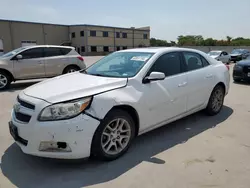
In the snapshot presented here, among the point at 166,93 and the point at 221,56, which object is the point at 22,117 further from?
the point at 221,56

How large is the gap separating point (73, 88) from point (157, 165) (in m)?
1.54

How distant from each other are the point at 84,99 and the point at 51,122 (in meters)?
0.48

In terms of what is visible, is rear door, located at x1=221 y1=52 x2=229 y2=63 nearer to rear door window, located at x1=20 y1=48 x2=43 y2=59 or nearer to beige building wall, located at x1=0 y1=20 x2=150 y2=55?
rear door window, located at x1=20 y1=48 x2=43 y2=59

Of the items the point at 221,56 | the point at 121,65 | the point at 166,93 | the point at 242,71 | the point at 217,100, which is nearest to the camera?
the point at 166,93

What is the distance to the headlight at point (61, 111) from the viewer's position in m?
2.74

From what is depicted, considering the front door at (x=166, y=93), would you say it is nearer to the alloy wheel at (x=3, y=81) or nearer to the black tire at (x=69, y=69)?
the black tire at (x=69, y=69)

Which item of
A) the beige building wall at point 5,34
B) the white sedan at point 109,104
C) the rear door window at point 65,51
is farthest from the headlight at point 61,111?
the beige building wall at point 5,34

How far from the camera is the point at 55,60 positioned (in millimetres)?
9398

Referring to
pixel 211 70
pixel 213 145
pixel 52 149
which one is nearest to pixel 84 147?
pixel 52 149

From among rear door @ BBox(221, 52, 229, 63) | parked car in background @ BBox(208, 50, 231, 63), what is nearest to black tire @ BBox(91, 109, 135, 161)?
parked car in background @ BBox(208, 50, 231, 63)

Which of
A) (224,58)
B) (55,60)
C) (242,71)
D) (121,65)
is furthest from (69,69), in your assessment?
(224,58)

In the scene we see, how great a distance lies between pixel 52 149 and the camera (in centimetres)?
280

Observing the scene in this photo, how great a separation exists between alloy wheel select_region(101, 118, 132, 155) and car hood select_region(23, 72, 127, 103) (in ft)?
1.65

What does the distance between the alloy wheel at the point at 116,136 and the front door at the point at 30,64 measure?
685 cm
